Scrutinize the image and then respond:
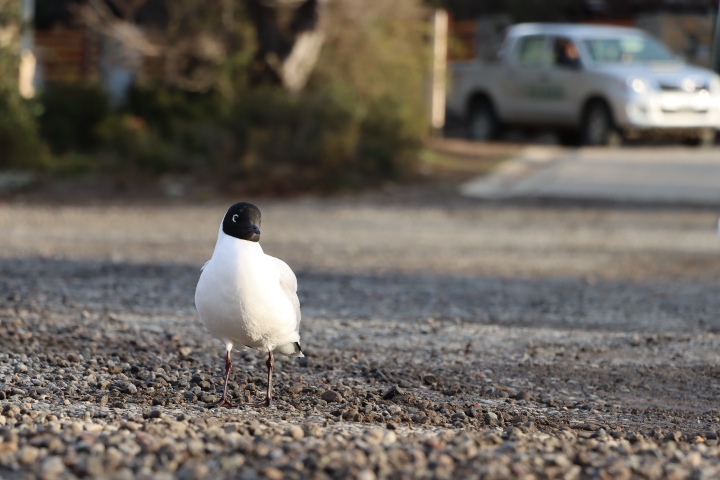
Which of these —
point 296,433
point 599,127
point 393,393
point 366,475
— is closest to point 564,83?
point 599,127

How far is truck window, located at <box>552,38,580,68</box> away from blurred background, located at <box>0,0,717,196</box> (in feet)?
5.72

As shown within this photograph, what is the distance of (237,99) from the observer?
16609 millimetres

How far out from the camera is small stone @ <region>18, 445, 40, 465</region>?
392 cm

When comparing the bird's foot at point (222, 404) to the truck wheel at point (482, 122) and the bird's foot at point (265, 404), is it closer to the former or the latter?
the bird's foot at point (265, 404)

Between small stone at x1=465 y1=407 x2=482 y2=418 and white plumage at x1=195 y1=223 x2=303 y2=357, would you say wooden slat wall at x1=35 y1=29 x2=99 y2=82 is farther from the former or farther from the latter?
small stone at x1=465 y1=407 x2=482 y2=418

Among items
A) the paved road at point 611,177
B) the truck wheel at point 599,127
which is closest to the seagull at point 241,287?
the paved road at point 611,177

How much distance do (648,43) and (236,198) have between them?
927cm

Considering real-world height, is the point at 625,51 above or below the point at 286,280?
above

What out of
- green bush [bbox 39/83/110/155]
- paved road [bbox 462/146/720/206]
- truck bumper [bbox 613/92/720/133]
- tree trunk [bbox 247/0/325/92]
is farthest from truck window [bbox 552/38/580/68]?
green bush [bbox 39/83/110/155]

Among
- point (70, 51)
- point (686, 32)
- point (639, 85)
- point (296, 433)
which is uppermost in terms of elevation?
point (686, 32)

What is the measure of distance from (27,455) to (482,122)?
18.0 metres

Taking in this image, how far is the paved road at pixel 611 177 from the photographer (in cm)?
1462

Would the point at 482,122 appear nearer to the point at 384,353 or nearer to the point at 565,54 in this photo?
the point at 565,54

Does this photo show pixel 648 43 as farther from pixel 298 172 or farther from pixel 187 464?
pixel 187 464
